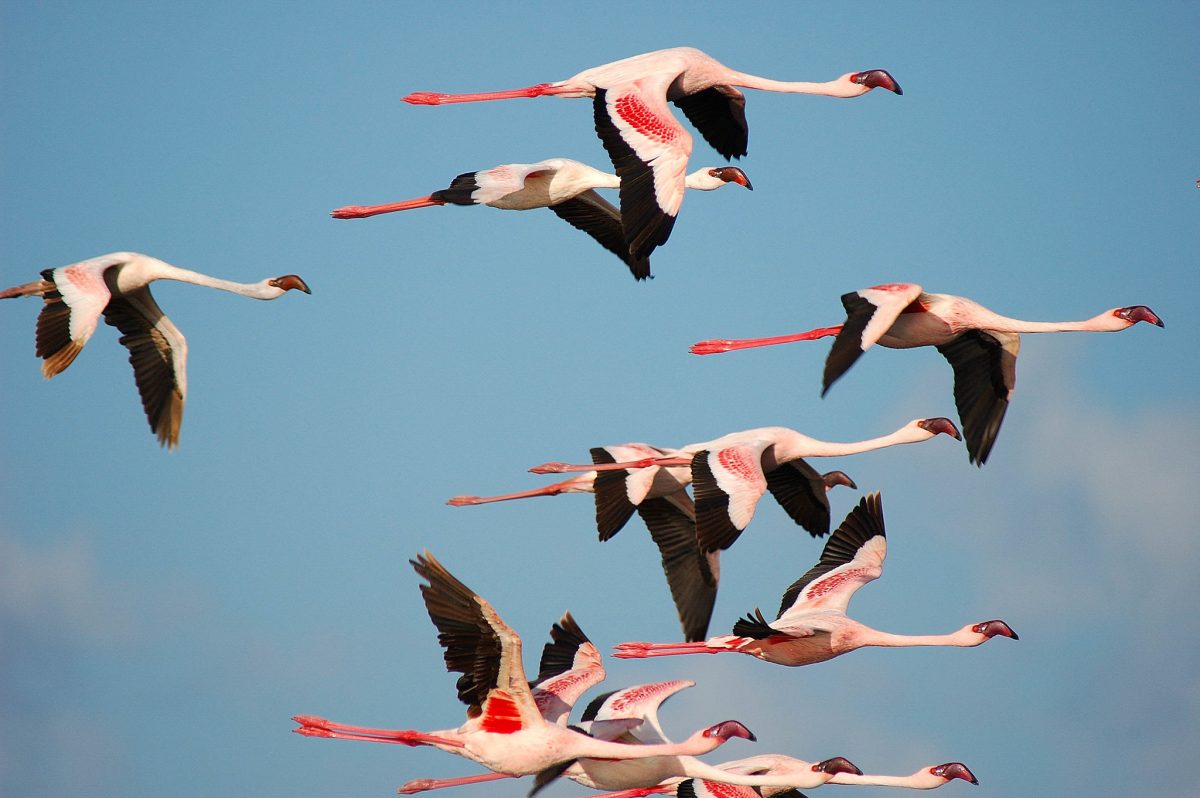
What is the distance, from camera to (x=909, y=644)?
780 inches

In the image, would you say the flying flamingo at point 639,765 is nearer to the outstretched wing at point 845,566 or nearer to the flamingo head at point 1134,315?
the outstretched wing at point 845,566

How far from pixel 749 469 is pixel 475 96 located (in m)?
5.41

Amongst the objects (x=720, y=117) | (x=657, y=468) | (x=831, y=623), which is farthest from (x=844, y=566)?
(x=720, y=117)

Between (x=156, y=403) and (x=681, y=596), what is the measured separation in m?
6.08

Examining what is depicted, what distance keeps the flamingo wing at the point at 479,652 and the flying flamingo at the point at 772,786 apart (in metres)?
2.57

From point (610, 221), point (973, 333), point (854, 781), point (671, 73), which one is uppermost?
point (671, 73)

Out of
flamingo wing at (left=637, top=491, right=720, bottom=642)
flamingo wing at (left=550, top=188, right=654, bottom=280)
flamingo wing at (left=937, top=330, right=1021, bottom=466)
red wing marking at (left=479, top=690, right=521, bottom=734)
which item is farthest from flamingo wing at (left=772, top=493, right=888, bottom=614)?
red wing marking at (left=479, top=690, right=521, bottom=734)

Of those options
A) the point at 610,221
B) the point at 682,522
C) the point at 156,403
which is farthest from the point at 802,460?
the point at 156,403

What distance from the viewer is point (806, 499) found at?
21219mm

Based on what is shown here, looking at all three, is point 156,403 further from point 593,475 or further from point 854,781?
point 854,781

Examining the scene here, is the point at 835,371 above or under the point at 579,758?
above

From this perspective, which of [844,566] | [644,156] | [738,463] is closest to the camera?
[644,156]

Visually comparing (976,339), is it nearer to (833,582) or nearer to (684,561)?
(833,582)

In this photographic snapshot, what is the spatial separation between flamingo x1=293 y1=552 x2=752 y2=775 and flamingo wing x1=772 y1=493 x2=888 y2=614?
11.8 feet
